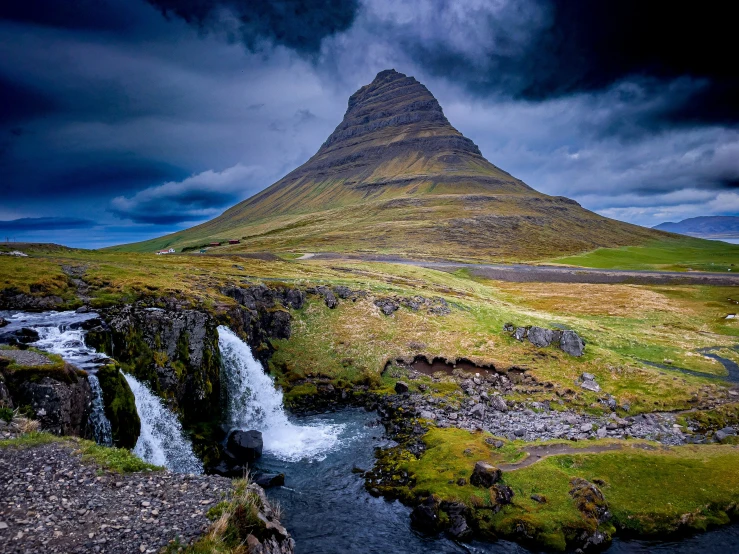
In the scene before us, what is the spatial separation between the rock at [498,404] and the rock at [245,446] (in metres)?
22.8

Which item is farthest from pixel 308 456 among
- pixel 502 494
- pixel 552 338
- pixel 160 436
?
pixel 552 338

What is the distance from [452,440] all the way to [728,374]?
127 feet

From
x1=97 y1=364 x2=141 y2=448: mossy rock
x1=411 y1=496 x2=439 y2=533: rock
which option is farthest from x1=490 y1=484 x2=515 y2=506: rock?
x1=97 y1=364 x2=141 y2=448: mossy rock

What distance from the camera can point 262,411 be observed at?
39688 mm

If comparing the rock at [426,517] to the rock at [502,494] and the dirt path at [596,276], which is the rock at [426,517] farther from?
the dirt path at [596,276]

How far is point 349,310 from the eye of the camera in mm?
59375

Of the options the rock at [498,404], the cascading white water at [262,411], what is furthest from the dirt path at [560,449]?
the cascading white water at [262,411]

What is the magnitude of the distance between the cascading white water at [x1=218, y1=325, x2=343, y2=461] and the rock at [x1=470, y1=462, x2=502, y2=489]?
1244 cm

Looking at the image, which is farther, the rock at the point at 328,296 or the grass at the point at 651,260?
the grass at the point at 651,260

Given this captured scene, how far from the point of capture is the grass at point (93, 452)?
1678 centimetres

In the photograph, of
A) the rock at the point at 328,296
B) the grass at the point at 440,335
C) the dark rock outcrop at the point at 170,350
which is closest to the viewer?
the dark rock outcrop at the point at 170,350

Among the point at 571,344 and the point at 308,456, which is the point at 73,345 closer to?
the point at 308,456

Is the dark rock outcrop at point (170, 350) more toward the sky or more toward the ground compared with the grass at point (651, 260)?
more toward the ground

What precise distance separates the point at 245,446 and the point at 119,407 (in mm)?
10550
